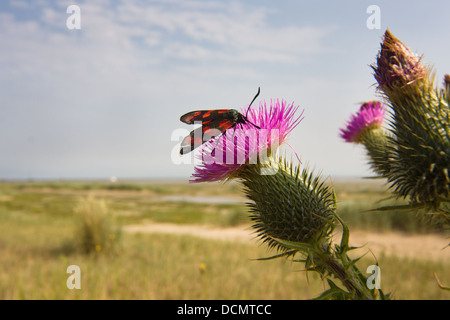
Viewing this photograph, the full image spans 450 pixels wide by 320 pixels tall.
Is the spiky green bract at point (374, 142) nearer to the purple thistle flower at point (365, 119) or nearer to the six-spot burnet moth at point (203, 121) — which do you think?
the purple thistle flower at point (365, 119)

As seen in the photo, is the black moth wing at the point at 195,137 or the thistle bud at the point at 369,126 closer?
the black moth wing at the point at 195,137

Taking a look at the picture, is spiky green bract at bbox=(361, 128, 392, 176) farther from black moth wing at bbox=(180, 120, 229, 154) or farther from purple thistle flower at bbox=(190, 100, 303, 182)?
black moth wing at bbox=(180, 120, 229, 154)

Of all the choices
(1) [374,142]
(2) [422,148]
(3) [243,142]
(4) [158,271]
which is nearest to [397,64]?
(2) [422,148]

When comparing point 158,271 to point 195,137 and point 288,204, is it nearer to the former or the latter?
point 288,204

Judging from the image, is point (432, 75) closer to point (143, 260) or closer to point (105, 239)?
point (143, 260)

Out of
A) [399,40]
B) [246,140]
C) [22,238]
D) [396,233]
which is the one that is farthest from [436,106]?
[396,233]

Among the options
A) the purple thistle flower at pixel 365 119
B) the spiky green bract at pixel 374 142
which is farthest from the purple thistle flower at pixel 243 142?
the purple thistle flower at pixel 365 119
